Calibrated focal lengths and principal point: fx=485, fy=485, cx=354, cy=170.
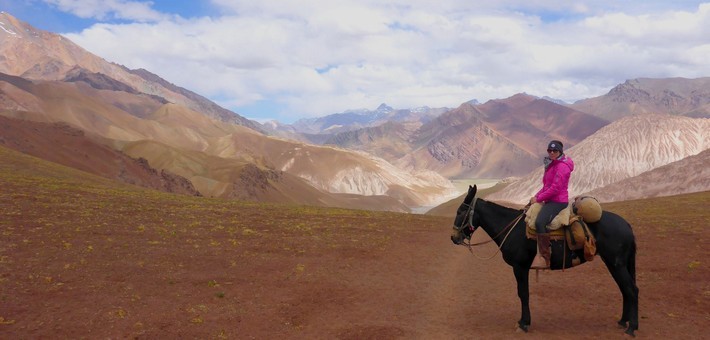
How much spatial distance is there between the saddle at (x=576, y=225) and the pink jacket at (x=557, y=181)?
40cm

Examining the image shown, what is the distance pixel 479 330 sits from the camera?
14000 mm

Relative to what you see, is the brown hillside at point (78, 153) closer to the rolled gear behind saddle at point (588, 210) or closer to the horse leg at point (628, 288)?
the rolled gear behind saddle at point (588, 210)

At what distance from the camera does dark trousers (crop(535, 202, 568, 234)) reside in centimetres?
1337

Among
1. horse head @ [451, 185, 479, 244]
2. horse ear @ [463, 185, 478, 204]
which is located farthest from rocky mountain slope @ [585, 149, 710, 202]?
horse ear @ [463, 185, 478, 204]

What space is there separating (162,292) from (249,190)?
342ft

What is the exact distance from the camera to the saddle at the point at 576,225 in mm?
13209

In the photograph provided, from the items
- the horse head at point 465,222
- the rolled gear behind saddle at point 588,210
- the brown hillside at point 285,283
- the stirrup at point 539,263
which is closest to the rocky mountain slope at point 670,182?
the brown hillside at point 285,283

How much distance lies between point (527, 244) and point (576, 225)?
1.39 metres

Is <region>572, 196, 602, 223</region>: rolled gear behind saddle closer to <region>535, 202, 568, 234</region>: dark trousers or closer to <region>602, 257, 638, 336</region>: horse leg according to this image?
<region>535, 202, 568, 234</region>: dark trousers

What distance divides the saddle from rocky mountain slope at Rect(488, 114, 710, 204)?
466 ft

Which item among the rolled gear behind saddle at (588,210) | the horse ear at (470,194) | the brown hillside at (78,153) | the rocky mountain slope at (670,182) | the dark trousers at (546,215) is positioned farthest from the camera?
the rocky mountain slope at (670,182)

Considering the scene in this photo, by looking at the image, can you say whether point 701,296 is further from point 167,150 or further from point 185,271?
point 167,150

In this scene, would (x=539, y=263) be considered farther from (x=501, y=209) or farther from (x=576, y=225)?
(x=501, y=209)

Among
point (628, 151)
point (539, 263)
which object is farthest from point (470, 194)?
point (628, 151)
